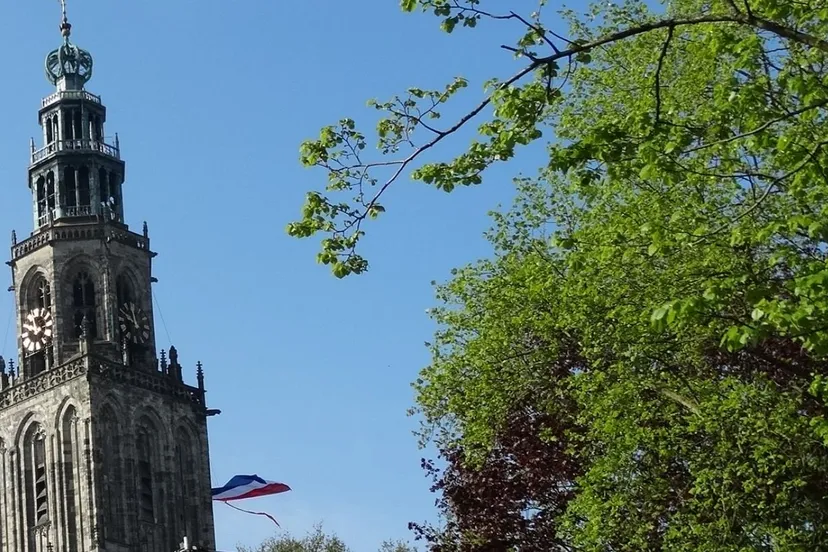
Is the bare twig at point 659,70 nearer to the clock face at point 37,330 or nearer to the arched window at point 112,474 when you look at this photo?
the arched window at point 112,474

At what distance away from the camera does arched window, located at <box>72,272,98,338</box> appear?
87.6m

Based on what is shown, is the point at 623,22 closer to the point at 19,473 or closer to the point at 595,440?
the point at 595,440

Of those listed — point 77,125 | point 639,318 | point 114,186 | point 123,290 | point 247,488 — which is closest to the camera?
point 639,318

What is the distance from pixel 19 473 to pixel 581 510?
56912 millimetres

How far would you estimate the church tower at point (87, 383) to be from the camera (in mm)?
82663

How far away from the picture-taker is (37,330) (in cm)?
8744

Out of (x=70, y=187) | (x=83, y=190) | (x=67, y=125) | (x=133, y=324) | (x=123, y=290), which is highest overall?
(x=67, y=125)

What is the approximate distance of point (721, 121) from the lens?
2323cm

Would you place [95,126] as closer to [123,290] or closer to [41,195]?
[41,195]

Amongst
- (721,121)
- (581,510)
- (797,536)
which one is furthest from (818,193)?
(581,510)

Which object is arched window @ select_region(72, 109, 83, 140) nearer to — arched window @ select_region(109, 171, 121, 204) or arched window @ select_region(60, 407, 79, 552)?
arched window @ select_region(109, 171, 121, 204)

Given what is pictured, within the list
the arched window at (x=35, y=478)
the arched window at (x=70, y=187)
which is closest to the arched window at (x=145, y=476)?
the arched window at (x=35, y=478)

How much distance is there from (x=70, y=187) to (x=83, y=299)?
20.9 feet

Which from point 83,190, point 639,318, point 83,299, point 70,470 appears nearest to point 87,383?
point 70,470
